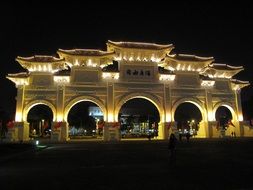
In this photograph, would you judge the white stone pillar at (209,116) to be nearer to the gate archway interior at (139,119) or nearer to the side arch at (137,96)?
the side arch at (137,96)

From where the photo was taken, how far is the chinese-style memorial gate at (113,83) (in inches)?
1433

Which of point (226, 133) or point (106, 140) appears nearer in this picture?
point (106, 140)

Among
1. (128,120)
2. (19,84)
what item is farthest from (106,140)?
(128,120)

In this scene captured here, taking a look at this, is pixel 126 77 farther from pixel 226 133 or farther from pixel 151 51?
pixel 226 133

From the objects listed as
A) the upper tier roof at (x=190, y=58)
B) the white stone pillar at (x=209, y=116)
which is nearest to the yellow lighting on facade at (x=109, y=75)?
the upper tier roof at (x=190, y=58)

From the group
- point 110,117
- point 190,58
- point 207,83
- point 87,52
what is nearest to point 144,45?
point 190,58

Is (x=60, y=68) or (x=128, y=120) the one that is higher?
(x=60, y=68)

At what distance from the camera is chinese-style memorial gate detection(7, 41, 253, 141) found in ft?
119

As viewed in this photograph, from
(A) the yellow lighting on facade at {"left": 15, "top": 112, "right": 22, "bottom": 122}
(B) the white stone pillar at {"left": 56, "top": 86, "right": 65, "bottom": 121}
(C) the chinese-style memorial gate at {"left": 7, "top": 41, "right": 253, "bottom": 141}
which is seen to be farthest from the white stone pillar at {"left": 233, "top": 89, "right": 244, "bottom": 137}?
(A) the yellow lighting on facade at {"left": 15, "top": 112, "right": 22, "bottom": 122}

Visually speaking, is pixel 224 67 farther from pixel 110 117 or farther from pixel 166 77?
pixel 110 117

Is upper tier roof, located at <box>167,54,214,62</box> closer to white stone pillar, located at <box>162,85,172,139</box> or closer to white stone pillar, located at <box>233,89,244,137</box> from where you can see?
white stone pillar, located at <box>162,85,172,139</box>

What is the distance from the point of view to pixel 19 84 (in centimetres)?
3672

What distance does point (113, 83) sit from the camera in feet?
123

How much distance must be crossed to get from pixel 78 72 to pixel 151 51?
10540 millimetres
